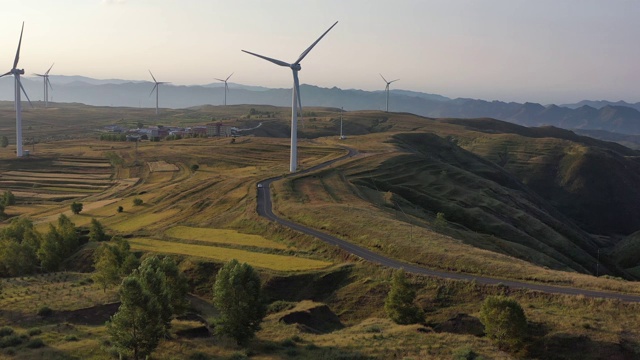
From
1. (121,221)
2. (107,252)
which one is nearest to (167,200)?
(121,221)

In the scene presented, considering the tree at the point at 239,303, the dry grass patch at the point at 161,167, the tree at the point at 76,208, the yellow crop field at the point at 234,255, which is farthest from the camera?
the dry grass patch at the point at 161,167

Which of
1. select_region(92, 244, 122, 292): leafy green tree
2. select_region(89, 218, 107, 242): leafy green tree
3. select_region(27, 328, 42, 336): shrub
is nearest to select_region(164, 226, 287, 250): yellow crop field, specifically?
select_region(89, 218, 107, 242): leafy green tree

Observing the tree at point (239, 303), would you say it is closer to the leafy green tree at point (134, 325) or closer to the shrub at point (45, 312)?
the leafy green tree at point (134, 325)

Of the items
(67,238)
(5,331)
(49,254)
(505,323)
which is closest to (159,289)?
(5,331)

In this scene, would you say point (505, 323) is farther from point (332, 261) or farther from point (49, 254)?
point (49, 254)

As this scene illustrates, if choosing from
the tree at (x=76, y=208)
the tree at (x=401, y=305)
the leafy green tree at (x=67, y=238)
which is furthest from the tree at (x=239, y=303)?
the tree at (x=76, y=208)
